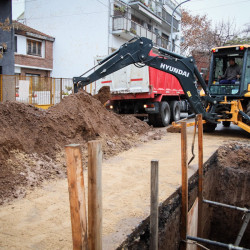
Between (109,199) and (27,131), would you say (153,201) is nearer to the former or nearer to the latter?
(109,199)

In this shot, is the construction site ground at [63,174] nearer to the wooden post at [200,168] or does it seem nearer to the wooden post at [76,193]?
the wooden post at [200,168]

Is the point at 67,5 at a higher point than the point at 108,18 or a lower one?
higher

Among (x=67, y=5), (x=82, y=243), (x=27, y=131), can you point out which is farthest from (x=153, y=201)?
(x=67, y=5)

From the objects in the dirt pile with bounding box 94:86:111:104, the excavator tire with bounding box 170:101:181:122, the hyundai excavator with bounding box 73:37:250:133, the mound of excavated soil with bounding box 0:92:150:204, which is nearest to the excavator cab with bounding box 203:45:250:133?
the hyundai excavator with bounding box 73:37:250:133

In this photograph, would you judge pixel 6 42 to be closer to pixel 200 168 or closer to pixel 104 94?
pixel 104 94

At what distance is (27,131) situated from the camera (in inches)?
199

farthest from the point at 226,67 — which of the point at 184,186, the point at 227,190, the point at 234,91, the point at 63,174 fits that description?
the point at 63,174

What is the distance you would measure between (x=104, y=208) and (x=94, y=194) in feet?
5.33

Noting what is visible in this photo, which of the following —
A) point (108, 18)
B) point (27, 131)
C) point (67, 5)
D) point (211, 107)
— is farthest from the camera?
point (67, 5)

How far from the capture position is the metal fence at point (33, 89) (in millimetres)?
13711

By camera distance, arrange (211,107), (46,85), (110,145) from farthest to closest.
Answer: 1. (46,85)
2. (211,107)
3. (110,145)

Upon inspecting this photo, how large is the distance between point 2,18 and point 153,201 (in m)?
14.7

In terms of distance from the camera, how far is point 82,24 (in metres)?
22.6

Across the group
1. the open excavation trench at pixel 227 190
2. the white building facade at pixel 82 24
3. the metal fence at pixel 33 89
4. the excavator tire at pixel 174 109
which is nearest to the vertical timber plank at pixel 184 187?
the open excavation trench at pixel 227 190
